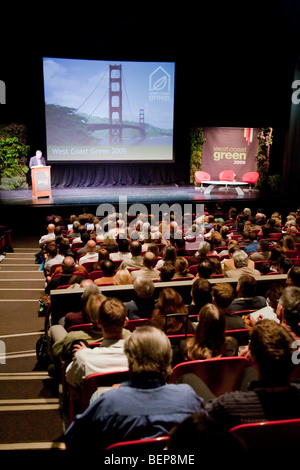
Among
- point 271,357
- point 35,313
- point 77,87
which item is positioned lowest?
point 35,313

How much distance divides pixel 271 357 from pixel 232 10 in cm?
1094

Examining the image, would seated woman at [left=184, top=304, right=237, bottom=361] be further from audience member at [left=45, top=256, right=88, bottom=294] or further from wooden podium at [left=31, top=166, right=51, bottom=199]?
wooden podium at [left=31, top=166, right=51, bottom=199]

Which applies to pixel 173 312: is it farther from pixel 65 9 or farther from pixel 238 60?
pixel 238 60

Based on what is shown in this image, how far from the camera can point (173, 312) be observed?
3.18 metres

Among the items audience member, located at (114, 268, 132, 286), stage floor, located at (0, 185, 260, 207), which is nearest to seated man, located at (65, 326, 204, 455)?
audience member, located at (114, 268, 132, 286)

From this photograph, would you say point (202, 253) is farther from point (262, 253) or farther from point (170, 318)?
point (170, 318)

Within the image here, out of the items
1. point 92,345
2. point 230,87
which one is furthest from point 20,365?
point 230,87

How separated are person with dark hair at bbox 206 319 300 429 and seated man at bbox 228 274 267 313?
1745 millimetres

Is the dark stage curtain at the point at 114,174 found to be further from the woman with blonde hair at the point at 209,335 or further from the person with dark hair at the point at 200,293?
the woman with blonde hair at the point at 209,335

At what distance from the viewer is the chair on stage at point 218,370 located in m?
2.24

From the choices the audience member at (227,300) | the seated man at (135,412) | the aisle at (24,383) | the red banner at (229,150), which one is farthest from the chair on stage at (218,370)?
the red banner at (229,150)

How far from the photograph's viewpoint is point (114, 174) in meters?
15.6

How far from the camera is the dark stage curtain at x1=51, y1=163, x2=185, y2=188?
15023 millimetres
